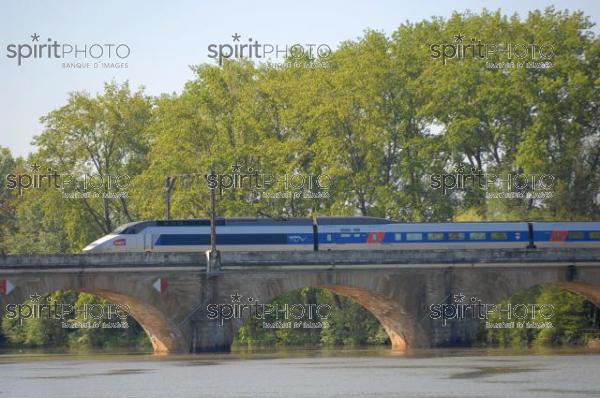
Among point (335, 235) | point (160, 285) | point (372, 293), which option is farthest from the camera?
point (335, 235)

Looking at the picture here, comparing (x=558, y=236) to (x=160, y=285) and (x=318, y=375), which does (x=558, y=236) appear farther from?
(x=318, y=375)

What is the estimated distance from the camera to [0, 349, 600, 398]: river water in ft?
187

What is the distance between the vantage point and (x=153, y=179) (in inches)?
4001

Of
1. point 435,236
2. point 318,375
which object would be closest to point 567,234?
point 435,236

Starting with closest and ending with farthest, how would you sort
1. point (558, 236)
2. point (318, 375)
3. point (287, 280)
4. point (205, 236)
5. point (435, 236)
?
1. point (318, 375)
2. point (287, 280)
3. point (205, 236)
4. point (435, 236)
5. point (558, 236)

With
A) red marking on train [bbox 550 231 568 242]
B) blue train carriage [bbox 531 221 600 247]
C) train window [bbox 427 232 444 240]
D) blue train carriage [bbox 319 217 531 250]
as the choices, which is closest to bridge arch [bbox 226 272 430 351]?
blue train carriage [bbox 319 217 531 250]

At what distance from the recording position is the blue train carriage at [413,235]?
273ft

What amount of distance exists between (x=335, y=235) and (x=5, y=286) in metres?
19.1

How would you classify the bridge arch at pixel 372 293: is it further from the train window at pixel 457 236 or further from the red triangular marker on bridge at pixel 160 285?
the train window at pixel 457 236

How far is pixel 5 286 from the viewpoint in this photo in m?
73.8

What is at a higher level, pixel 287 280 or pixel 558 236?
pixel 558 236

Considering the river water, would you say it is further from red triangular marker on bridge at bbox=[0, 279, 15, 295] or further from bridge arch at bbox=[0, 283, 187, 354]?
red triangular marker on bridge at bbox=[0, 279, 15, 295]

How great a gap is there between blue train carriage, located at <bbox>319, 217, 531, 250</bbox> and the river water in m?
6.26

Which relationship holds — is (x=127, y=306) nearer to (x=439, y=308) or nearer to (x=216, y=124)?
(x=439, y=308)
